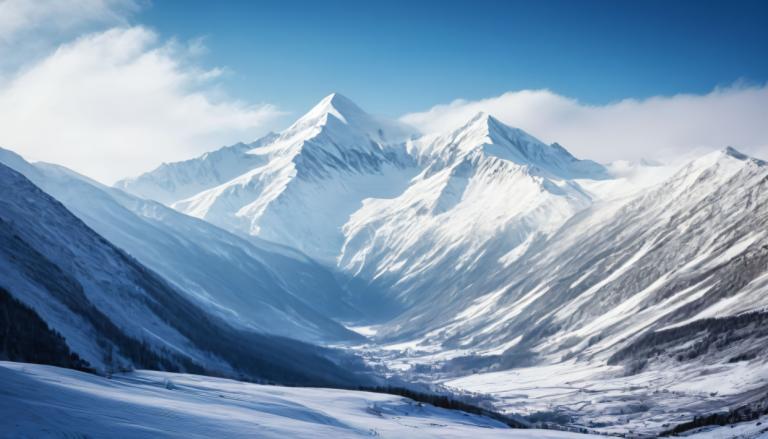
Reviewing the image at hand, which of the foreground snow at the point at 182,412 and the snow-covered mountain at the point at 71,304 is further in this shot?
the snow-covered mountain at the point at 71,304

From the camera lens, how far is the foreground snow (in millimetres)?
32062

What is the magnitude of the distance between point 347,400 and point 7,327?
54.5 m

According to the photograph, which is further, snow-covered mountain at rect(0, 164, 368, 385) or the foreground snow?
snow-covered mountain at rect(0, 164, 368, 385)

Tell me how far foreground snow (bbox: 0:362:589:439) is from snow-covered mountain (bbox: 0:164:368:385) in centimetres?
3864

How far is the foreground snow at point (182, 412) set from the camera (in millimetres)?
32062

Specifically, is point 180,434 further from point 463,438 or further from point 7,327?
point 7,327

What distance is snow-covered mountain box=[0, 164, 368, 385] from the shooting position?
107625mm

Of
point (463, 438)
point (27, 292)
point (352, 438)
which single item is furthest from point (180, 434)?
point (27, 292)

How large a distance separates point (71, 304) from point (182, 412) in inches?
4461

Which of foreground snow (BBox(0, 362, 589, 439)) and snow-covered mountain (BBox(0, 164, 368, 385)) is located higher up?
snow-covered mountain (BBox(0, 164, 368, 385))

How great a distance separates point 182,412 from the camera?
40.8m

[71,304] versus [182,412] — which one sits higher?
[71,304]

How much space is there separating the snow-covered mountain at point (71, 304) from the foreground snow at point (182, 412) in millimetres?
38640

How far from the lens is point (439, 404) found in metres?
90.4
